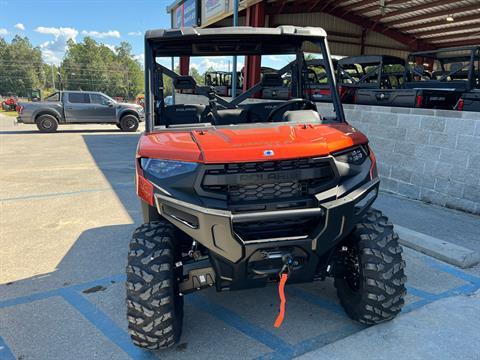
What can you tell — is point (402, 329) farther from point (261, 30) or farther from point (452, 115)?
Answer: point (452, 115)

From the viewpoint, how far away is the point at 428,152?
5.89 m

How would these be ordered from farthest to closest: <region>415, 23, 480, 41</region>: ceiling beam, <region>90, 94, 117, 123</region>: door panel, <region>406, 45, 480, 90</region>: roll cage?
<region>90, 94, 117, 123</region>: door panel < <region>415, 23, 480, 41</region>: ceiling beam < <region>406, 45, 480, 90</region>: roll cage

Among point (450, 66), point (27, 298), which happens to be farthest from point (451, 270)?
point (450, 66)


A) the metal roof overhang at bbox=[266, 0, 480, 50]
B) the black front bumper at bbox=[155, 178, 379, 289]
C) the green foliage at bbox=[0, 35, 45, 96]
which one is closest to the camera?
the black front bumper at bbox=[155, 178, 379, 289]

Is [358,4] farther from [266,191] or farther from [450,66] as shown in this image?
[266,191]

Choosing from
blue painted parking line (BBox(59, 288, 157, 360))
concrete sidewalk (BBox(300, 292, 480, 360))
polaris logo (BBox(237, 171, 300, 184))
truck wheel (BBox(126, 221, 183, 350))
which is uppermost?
polaris logo (BBox(237, 171, 300, 184))

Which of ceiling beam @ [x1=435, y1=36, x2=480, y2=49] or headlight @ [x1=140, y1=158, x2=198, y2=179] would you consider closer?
headlight @ [x1=140, y1=158, x2=198, y2=179]

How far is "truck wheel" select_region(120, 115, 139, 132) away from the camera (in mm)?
17141

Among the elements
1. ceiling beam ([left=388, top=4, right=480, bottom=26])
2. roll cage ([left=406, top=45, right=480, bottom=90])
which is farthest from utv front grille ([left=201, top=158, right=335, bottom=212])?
ceiling beam ([left=388, top=4, right=480, bottom=26])

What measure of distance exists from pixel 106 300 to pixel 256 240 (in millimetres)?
1672

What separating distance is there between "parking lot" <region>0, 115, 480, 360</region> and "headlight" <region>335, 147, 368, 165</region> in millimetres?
1215

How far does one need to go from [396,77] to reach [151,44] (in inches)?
348

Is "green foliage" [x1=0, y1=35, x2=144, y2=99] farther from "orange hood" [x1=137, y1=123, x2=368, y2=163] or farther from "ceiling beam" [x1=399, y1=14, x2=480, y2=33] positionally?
"orange hood" [x1=137, y1=123, x2=368, y2=163]

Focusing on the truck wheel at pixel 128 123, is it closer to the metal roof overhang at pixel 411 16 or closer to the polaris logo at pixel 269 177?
the metal roof overhang at pixel 411 16
